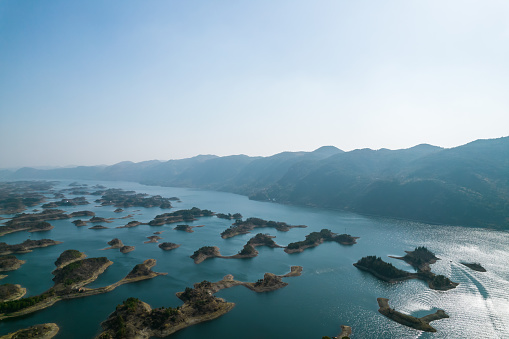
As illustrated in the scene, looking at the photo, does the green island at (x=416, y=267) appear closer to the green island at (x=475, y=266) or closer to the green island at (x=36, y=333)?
the green island at (x=475, y=266)

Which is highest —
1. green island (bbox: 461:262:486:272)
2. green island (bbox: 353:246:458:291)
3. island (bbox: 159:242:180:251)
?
green island (bbox: 461:262:486:272)

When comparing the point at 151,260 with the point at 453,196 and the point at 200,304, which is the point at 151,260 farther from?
the point at 453,196

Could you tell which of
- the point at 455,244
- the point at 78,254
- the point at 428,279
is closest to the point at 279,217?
the point at 455,244

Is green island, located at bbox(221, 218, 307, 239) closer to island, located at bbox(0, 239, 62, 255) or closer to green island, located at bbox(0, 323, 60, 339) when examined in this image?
island, located at bbox(0, 239, 62, 255)

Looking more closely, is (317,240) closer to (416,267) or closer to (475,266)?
(416,267)

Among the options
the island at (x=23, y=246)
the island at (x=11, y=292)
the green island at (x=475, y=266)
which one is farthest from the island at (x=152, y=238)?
the green island at (x=475, y=266)

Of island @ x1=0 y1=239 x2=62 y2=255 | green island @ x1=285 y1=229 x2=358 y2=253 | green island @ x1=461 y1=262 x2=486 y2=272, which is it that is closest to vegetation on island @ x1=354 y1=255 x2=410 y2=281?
green island @ x1=461 y1=262 x2=486 y2=272

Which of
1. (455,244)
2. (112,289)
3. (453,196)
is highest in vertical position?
(453,196)

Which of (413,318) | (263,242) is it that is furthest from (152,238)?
(413,318)
